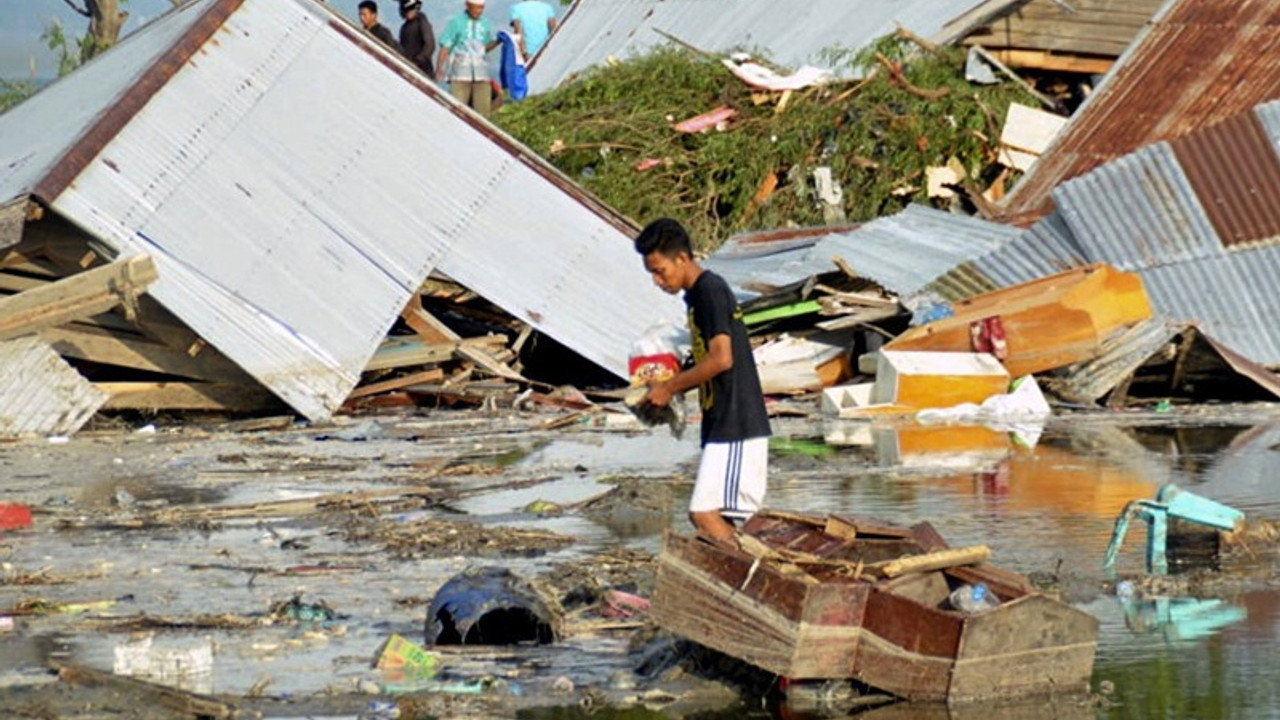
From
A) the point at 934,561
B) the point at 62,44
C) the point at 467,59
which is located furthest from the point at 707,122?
the point at 62,44

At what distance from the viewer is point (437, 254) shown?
1838 centimetres

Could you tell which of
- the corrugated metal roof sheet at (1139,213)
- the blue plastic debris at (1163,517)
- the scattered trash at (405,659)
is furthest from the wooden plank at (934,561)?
the corrugated metal roof sheet at (1139,213)

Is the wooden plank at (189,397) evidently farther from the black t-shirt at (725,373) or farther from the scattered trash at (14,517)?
the black t-shirt at (725,373)

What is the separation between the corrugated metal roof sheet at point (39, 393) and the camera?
1631cm

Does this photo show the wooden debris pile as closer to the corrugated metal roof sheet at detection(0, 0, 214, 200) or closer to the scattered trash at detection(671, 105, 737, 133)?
the corrugated metal roof sheet at detection(0, 0, 214, 200)

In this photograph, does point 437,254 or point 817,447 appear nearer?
point 817,447

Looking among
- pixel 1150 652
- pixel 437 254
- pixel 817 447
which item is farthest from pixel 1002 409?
pixel 1150 652

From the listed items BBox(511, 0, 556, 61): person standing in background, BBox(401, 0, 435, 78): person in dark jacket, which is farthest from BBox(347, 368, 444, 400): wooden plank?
BBox(511, 0, 556, 61): person standing in background

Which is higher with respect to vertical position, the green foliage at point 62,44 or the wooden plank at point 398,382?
the green foliage at point 62,44

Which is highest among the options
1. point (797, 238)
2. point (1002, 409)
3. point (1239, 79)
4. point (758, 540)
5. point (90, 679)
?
point (1239, 79)

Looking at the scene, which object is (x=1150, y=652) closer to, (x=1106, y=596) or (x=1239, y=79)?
(x=1106, y=596)

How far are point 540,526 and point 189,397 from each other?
655 centimetres

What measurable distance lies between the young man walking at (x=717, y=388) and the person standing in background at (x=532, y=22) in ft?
77.9

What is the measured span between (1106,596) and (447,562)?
9.78ft
